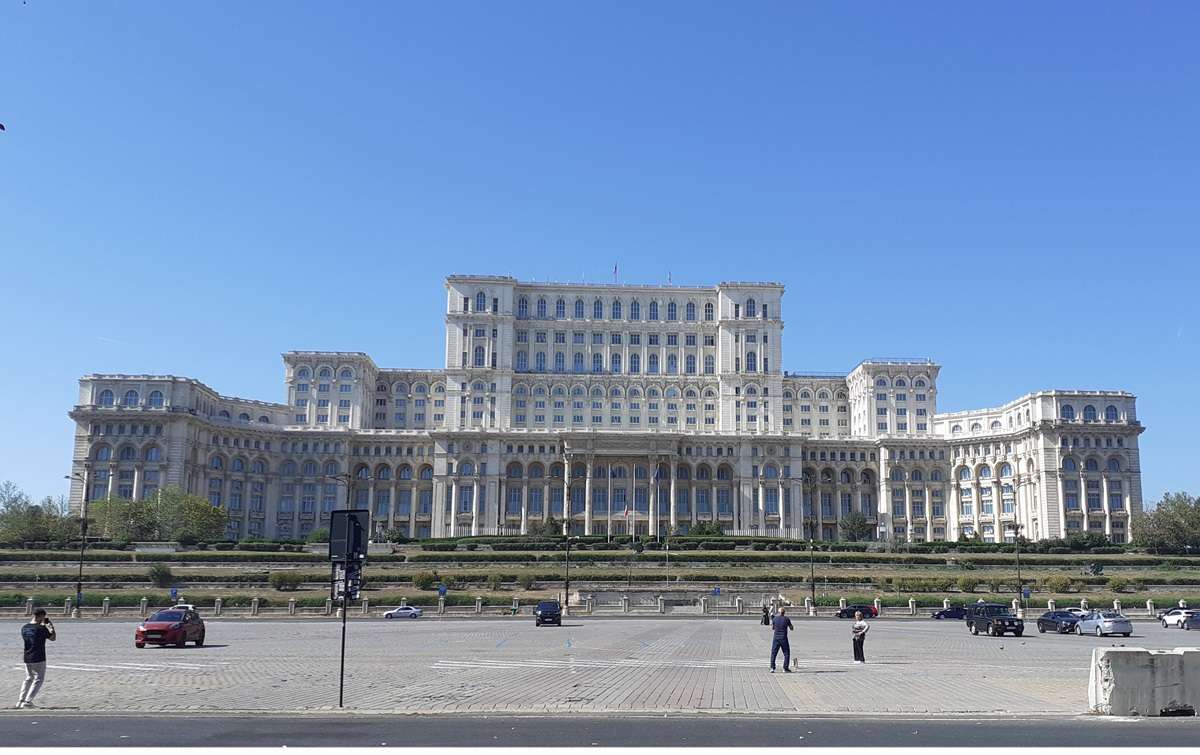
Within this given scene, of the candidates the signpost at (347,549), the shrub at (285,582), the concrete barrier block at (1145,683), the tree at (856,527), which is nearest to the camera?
the concrete barrier block at (1145,683)

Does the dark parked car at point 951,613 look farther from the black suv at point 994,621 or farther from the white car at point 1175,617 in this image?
the black suv at point 994,621

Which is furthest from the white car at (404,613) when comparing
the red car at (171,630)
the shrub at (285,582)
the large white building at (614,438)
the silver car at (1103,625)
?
the large white building at (614,438)

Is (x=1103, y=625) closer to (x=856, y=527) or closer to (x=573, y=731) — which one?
(x=573, y=731)

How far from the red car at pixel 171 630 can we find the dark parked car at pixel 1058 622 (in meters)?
40.1

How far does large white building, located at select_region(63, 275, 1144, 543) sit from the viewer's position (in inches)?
4995

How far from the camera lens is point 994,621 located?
4469 cm

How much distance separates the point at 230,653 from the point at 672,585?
167ft

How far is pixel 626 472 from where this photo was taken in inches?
5374

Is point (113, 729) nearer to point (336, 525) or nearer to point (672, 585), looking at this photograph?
point (336, 525)

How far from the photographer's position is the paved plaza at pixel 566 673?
67.2 ft

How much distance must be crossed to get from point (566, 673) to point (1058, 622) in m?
34.2

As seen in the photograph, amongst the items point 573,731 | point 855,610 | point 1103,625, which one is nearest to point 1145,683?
point 573,731

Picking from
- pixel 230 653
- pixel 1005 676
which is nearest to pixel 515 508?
pixel 230 653

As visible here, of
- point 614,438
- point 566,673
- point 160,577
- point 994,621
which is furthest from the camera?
point 614,438
